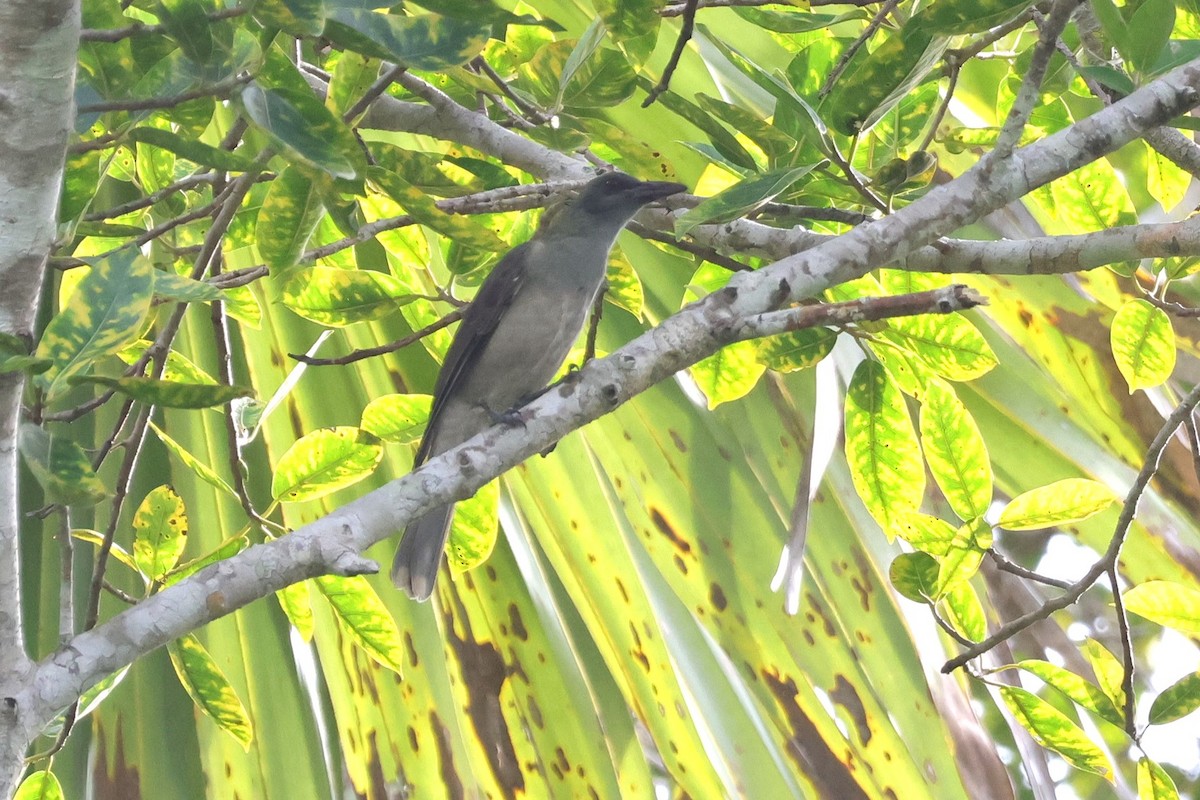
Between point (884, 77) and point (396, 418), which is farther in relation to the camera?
point (396, 418)

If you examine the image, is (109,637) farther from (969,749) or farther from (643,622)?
(969,749)

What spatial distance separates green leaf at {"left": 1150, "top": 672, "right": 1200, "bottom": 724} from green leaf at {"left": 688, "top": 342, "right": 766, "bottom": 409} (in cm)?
104

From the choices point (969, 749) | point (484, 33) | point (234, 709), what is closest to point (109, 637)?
point (234, 709)

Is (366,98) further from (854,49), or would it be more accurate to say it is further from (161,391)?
(854,49)

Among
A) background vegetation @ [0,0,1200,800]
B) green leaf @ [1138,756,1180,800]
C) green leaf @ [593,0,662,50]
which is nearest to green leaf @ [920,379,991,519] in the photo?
background vegetation @ [0,0,1200,800]

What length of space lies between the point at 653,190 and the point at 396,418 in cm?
99

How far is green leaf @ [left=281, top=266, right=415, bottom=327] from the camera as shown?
2.44 metres

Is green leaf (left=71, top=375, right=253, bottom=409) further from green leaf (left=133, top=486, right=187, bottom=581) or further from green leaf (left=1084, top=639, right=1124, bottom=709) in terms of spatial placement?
green leaf (left=1084, top=639, right=1124, bottom=709)

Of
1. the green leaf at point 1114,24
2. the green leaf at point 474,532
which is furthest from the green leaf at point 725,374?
the green leaf at point 1114,24

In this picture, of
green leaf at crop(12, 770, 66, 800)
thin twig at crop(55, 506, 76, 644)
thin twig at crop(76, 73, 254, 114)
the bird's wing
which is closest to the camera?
thin twig at crop(76, 73, 254, 114)

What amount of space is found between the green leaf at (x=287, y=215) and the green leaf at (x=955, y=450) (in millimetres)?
1228

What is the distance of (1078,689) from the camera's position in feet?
7.50

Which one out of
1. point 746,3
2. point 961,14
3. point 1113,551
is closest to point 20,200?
point 961,14

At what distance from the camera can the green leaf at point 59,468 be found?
157 centimetres
